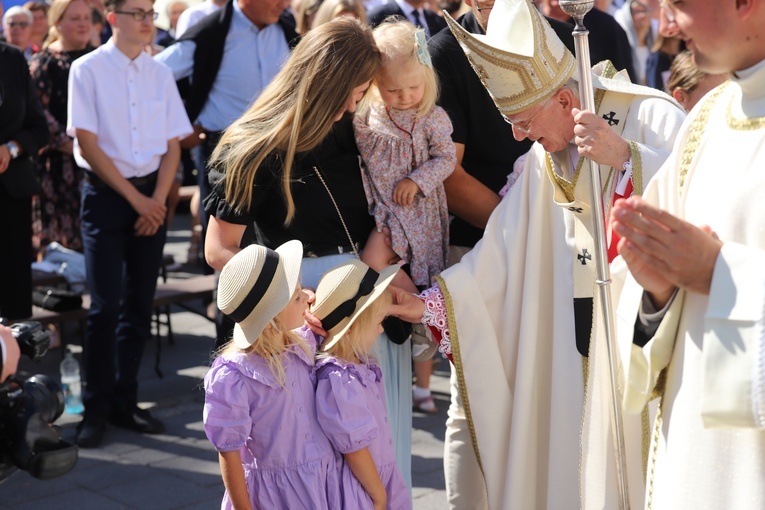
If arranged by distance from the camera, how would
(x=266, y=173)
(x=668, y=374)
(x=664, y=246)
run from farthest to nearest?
1. (x=266, y=173)
2. (x=668, y=374)
3. (x=664, y=246)

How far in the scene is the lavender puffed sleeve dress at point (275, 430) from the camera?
296 cm

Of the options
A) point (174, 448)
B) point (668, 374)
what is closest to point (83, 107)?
point (174, 448)

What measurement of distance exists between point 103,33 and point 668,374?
8.79 metres

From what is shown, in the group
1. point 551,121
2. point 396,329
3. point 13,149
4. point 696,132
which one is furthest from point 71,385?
point 696,132

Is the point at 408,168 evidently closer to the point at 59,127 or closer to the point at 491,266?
the point at 491,266

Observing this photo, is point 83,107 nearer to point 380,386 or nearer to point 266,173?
point 266,173

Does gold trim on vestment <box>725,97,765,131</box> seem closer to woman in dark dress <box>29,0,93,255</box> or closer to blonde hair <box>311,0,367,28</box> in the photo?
blonde hair <box>311,0,367,28</box>

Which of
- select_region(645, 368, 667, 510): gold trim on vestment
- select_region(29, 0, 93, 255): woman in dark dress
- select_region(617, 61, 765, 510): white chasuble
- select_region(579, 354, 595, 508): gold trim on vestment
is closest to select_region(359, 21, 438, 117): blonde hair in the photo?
select_region(579, 354, 595, 508): gold trim on vestment

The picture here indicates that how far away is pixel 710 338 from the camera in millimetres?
2094

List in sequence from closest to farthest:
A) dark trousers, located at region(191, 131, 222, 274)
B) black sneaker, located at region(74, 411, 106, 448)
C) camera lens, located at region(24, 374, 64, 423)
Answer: camera lens, located at region(24, 374, 64, 423)
black sneaker, located at region(74, 411, 106, 448)
dark trousers, located at region(191, 131, 222, 274)

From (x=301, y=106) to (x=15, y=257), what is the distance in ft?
10.1

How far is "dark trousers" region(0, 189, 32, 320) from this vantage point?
578 cm

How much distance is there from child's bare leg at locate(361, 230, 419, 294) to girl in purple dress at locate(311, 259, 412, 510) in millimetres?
264

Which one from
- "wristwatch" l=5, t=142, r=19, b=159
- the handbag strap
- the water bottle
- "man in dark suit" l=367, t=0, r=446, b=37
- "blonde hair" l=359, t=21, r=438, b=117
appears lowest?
the water bottle
